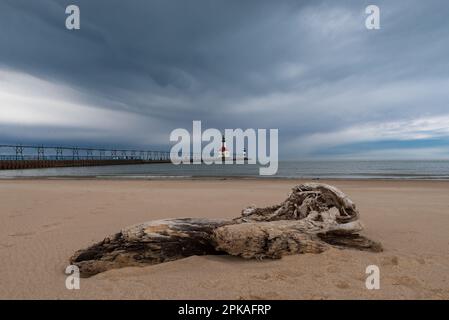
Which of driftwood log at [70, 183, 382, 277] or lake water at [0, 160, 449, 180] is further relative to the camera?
lake water at [0, 160, 449, 180]

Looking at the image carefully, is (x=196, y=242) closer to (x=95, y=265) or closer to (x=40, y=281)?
(x=95, y=265)

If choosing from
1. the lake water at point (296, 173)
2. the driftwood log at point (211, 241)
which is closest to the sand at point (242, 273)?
the driftwood log at point (211, 241)

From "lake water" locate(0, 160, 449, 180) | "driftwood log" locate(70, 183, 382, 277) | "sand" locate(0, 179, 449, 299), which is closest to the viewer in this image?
"sand" locate(0, 179, 449, 299)

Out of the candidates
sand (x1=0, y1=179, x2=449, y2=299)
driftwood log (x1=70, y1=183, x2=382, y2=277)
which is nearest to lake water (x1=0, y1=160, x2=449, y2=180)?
sand (x1=0, y1=179, x2=449, y2=299)

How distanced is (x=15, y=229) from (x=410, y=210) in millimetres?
12045

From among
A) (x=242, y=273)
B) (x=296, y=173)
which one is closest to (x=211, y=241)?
(x=242, y=273)

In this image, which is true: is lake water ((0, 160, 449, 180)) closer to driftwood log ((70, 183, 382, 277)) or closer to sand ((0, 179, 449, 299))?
sand ((0, 179, 449, 299))

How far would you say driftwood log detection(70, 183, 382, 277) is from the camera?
500 cm

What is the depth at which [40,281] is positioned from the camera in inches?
178

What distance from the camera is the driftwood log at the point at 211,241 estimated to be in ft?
16.4

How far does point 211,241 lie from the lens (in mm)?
5352

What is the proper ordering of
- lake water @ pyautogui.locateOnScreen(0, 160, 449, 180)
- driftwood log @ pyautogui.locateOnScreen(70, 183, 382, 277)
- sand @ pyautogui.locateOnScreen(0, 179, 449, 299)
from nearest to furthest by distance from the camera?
sand @ pyautogui.locateOnScreen(0, 179, 449, 299) → driftwood log @ pyautogui.locateOnScreen(70, 183, 382, 277) → lake water @ pyautogui.locateOnScreen(0, 160, 449, 180)

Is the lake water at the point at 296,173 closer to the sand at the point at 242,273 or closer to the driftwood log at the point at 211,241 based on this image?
the sand at the point at 242,273

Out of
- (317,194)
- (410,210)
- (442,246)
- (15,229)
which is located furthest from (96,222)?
(410,210)
